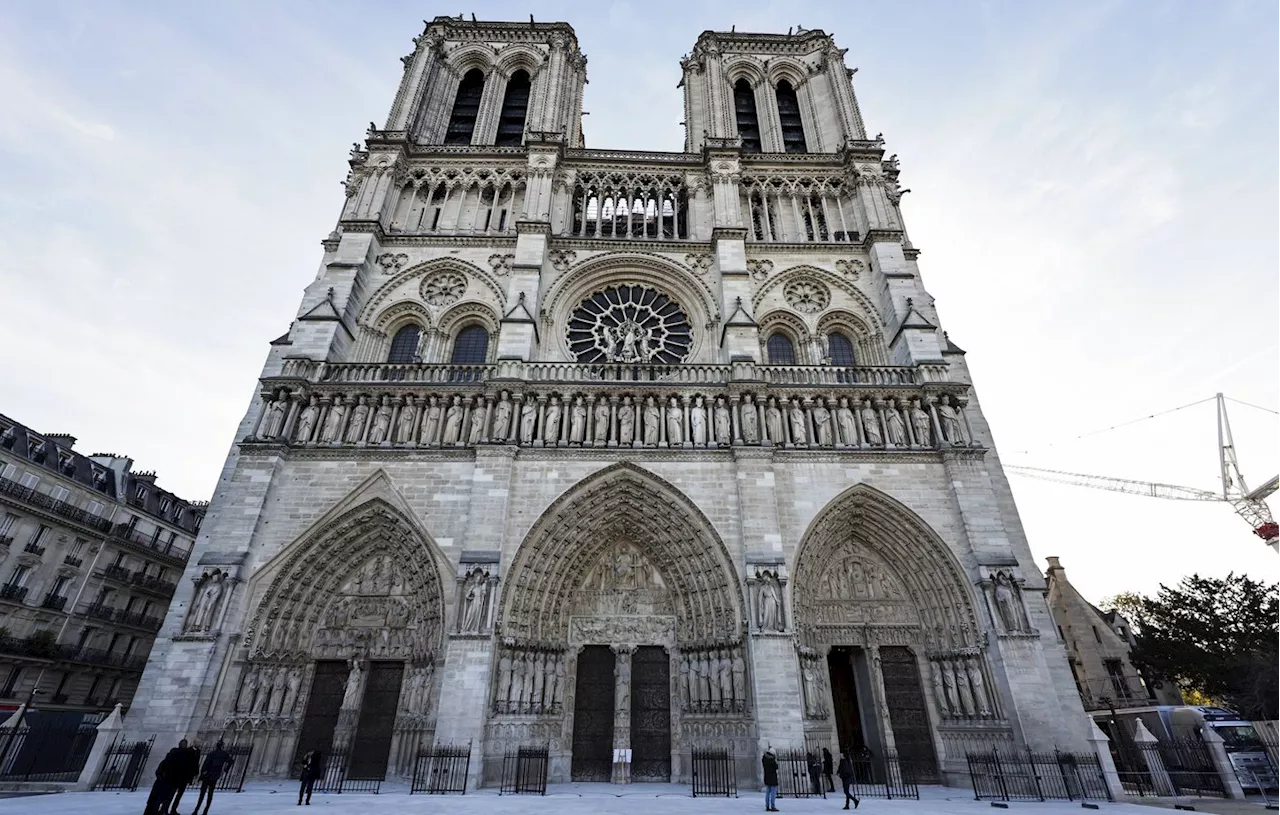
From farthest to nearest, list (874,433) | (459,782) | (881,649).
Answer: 1. (874,433)
2. (881,649)
3. (459,782)

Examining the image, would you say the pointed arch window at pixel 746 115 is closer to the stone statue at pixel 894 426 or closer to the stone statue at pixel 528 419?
the stone statue at pixel 894 426

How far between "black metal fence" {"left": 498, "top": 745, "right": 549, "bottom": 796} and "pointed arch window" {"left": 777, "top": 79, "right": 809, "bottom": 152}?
19739 millimetres

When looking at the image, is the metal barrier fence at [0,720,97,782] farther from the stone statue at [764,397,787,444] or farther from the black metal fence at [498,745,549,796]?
the stone statue at [764,397,787,444]

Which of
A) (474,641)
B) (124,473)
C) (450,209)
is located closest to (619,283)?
(450,209)

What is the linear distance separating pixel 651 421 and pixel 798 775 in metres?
7.22

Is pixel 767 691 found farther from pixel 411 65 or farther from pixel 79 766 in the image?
pixel 411 65

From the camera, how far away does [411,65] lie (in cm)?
2164

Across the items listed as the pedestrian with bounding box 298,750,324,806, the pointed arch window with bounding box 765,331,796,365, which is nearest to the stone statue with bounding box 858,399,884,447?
the pointed arch window with bounding box 765,331,796,365

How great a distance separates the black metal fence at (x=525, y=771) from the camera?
985 cm

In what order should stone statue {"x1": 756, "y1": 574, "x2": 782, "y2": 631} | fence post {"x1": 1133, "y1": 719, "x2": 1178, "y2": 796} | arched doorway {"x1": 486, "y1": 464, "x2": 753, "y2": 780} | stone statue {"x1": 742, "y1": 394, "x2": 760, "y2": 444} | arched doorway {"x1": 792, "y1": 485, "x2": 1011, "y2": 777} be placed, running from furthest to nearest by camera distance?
stone statue {"x1": 742, "y1": 394, "x2": 760, "y2": 444}, arched doorway {"x1": 792, "y1": 485, "x2": 1011, "y2": 777}, arched doorway {"x1": 486, "y1": 464, "x2": 753, "y2": 780}, stone statue {"x1": 756, "y1": 574, "x2": 782, "y2": 631}, fence post {"x1": 1133, "y1": 719, "x2": 1178, "y2": 796}

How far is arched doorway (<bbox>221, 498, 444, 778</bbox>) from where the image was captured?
36.5 feet

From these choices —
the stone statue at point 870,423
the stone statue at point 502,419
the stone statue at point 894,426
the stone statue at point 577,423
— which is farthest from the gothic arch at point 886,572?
the stone statue at point 502,419

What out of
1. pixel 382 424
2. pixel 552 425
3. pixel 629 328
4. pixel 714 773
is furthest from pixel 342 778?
pixel 629 328

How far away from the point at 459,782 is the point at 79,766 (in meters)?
7.81
